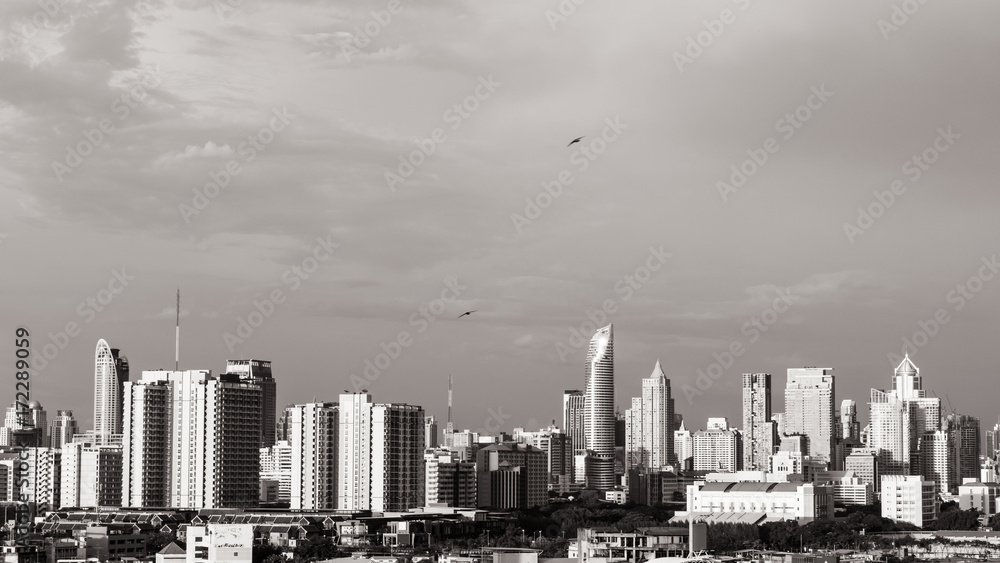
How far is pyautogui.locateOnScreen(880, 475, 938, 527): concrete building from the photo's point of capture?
246 feet

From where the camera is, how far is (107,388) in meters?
96.6

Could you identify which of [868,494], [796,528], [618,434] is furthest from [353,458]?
[618,434]

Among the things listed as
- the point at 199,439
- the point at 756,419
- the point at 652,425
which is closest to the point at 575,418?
the point at 652,425

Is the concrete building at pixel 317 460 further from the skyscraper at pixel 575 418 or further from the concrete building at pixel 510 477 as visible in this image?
the skyscraper at pixel 575 418

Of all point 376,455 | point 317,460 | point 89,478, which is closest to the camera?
point 376,455

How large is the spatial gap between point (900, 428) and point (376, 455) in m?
54.6

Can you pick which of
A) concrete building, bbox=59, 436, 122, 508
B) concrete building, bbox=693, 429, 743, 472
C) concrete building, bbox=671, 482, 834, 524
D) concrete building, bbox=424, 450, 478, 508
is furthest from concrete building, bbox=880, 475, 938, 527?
concrete building, bbox=693, 429, 743, 472

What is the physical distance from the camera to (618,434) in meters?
126

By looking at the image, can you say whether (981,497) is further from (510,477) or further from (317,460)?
(317,460)

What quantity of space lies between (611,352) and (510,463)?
29027 mm

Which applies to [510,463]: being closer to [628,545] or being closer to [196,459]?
[196,459]

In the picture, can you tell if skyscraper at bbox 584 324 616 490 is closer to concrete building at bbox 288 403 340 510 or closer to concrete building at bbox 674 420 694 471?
concrete building at bbox 674 420 694 471

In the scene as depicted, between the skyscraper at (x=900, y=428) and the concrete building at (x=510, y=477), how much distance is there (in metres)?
28.1

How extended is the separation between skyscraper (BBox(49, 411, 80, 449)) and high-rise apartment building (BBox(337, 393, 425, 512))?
39.6m
